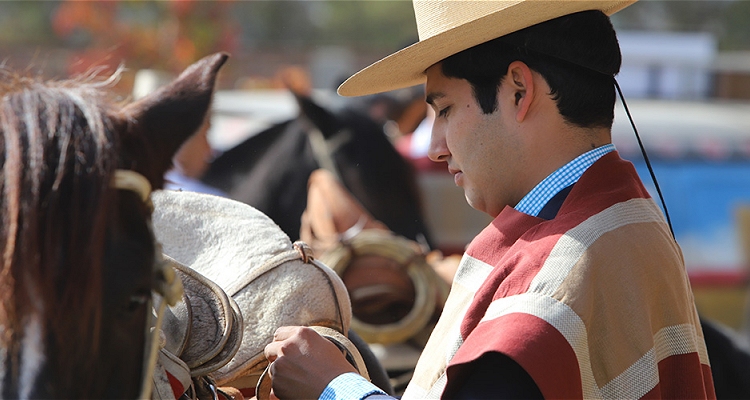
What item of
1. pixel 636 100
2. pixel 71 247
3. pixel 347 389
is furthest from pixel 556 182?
pixel 636 100

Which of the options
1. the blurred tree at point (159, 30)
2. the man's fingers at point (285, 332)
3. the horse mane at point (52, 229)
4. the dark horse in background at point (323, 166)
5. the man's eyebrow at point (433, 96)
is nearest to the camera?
the horse mane at point (52, 229)

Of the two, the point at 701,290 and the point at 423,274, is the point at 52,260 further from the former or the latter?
the point at 701,290

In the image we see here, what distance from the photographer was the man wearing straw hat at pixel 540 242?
4.24 ft

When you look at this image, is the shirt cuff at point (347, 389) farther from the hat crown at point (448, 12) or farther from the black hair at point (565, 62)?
the hat crown at point (448, 12)

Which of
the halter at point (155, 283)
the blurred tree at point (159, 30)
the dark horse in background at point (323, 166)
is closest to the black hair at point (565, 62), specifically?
the halter at point (155, 283)

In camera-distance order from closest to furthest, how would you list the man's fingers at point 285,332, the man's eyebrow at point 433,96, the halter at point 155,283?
1. the halter at point 155,283
2. the man's fingers at point 285,332
3. the man's eyebrow at point 433,96

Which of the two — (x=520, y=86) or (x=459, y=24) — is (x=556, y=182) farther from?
(x=459, y=24)

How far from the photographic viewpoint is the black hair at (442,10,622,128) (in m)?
1.51

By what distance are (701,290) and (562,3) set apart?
610 cm

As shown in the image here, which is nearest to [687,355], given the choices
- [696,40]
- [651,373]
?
[651,373]

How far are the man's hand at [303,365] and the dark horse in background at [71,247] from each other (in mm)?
355

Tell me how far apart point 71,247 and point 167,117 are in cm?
30

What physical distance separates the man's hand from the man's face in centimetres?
43

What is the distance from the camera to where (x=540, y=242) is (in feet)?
4.52
